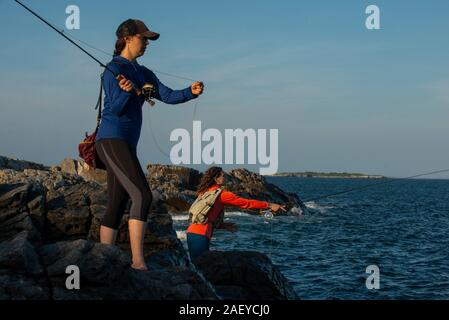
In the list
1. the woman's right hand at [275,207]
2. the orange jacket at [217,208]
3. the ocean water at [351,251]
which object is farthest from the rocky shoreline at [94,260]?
the ocean water at [351,251]

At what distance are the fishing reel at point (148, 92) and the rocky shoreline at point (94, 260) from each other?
5.31 feet

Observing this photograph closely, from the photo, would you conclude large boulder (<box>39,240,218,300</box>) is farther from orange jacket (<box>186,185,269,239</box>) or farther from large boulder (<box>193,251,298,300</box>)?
large boulder (<box>193,251,298,300</box>)

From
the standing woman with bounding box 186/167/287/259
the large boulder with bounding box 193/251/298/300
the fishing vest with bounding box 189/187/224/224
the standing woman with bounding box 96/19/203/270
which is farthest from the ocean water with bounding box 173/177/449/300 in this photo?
the standing woman with bounding box 96/19/203/270

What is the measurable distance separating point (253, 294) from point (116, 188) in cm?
358

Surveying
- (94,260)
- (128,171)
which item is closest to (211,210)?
(128,171)

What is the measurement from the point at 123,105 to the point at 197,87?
840mm

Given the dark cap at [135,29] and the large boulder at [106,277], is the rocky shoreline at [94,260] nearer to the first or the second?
the large boulder at [106,277]

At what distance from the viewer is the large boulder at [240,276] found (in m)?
8.85

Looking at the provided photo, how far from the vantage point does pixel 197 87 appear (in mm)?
6191

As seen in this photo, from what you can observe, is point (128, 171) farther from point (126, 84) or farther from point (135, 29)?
point (135, 29)

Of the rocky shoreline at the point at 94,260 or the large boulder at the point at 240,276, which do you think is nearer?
the rocky shoreline at the point at 94,260

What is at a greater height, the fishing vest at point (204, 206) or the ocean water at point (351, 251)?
the fishing vest at point (204, 206)
